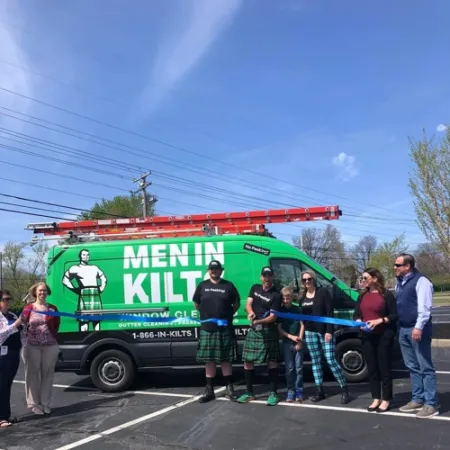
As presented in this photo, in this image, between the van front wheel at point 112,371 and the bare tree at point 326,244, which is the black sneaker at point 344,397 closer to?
the van front wheel at point 112,371

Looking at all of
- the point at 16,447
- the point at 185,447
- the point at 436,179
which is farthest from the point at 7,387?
the point at 436,179

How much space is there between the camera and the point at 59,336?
7.59m

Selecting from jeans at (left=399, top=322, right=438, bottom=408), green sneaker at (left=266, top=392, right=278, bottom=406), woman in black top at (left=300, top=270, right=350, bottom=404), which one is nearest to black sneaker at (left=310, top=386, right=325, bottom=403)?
woman in black top at (left=300, top=270, right=350, bottom=404)

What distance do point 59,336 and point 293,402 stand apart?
3.77 m

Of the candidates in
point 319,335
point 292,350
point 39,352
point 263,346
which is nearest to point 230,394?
point 263,346

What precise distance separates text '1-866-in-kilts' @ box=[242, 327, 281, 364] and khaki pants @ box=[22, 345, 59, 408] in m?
2.68

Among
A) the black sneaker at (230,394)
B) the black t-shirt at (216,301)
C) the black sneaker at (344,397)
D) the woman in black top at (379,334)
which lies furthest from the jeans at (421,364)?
the black sneaker at (230,394)

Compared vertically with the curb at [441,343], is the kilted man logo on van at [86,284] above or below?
above

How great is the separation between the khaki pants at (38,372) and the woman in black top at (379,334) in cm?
419

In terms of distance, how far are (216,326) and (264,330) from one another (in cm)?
65

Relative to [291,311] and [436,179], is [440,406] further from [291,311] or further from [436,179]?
[436,179]

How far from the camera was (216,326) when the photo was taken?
21.4ft

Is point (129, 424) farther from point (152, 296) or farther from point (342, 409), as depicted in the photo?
point (342, 409)

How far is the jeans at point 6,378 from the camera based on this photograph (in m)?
5.93
